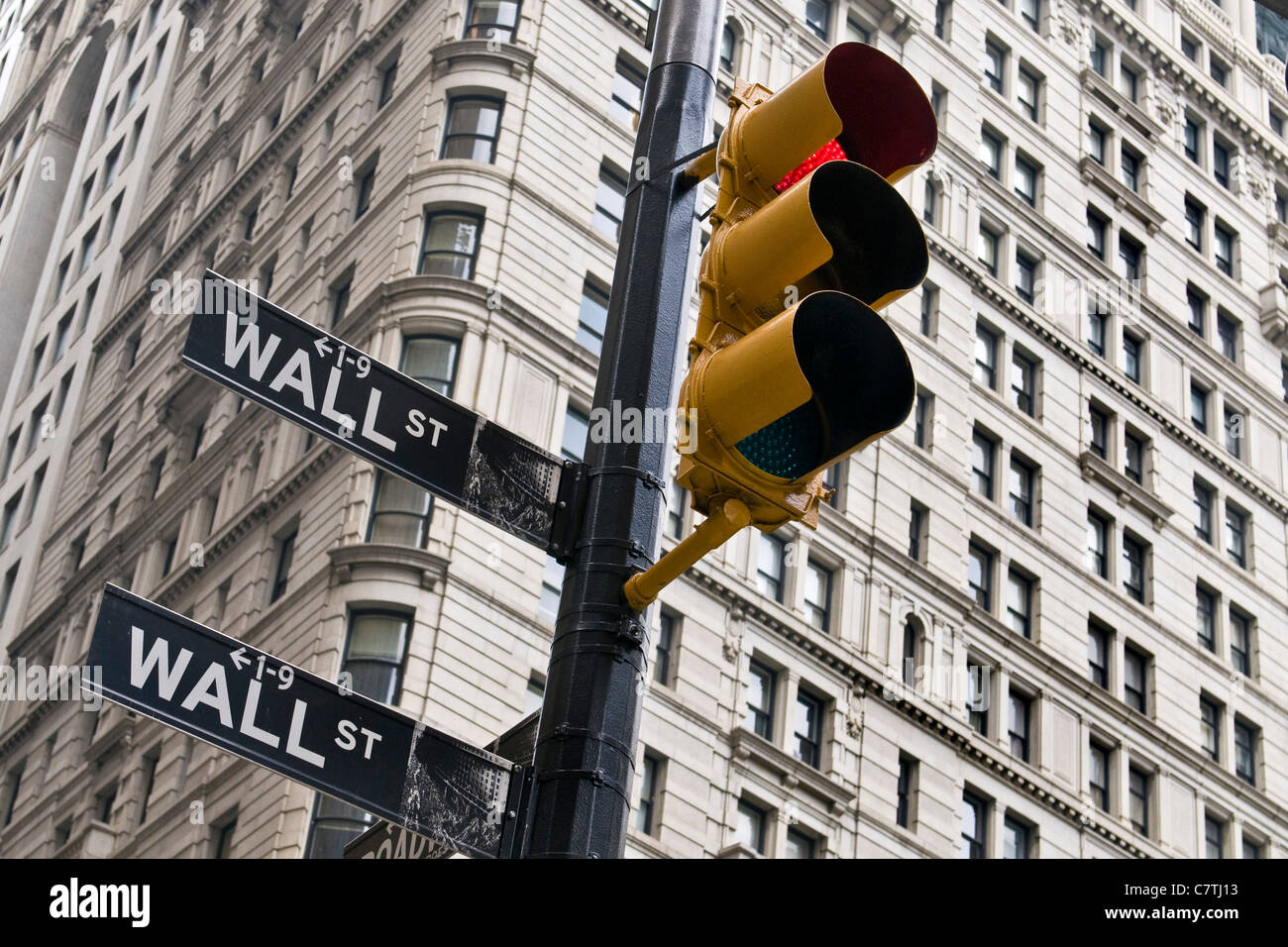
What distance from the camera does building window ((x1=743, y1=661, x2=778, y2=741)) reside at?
40.2 m

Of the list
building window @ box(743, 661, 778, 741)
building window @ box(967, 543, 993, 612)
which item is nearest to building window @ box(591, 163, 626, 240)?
building window @ box(743, 661, 778, 741)

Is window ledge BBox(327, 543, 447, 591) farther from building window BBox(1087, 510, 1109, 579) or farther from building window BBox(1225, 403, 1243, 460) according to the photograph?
building window BBox(1225, 403, 1243, 460)

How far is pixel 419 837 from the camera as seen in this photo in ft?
21.2

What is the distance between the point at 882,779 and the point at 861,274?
120 ft

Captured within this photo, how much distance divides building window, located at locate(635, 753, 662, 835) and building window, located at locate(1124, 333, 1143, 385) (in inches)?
934

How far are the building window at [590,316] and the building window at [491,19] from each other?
6415 mm

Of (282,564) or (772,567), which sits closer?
(282,564)

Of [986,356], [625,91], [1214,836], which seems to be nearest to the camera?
[625,91]

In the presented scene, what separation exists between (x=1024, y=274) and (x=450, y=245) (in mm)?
20084

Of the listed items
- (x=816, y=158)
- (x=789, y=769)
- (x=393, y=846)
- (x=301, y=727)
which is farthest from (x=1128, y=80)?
(x=301, y=727)

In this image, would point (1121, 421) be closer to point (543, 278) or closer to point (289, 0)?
point (543, 278)

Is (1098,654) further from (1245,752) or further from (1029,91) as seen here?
(1029,91)

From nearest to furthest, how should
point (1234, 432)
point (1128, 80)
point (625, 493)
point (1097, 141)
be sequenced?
point (625, 493), point (1234, 432), point (1097, 141), point (1128, 80)
